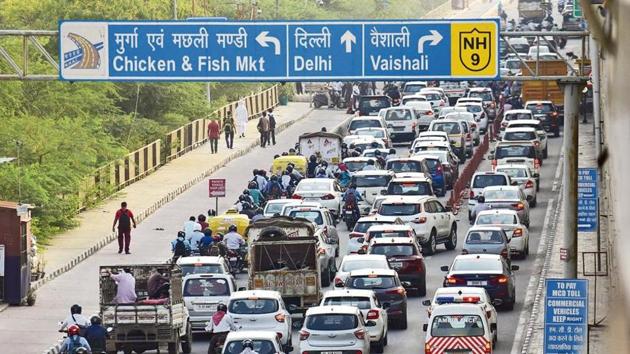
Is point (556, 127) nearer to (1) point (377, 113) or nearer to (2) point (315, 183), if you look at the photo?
(1) point (377, 113)

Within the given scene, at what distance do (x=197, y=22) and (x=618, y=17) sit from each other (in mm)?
23432

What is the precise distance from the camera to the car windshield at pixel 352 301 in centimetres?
2823

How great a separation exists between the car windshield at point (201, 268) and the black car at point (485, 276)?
14.4ft

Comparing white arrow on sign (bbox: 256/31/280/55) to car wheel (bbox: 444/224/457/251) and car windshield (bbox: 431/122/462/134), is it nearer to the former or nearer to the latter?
car wheel (bbox: 444/224/457/251)

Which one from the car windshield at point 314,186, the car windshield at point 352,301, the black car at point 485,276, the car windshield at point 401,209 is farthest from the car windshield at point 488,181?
the car windshield at point 352,301

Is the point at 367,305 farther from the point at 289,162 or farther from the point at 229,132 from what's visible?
the point at 229,132

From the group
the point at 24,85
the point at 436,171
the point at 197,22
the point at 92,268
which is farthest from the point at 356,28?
the point at 24,85

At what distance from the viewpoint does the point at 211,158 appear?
2488 inches

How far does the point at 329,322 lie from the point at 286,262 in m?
6.08

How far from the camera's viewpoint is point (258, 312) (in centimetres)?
2812

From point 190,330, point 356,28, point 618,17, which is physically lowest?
point 190,330

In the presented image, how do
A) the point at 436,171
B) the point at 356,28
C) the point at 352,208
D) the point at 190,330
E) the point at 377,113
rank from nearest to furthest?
the point at 356,28
the point at 190,330
the point at 352,208
the point at 436,171
the point at 377,113

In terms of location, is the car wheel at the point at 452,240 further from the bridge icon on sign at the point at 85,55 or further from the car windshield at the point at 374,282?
the bridge icon on sign at the point at 85,55

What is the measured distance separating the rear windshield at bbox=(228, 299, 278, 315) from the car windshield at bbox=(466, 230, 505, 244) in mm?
9785
